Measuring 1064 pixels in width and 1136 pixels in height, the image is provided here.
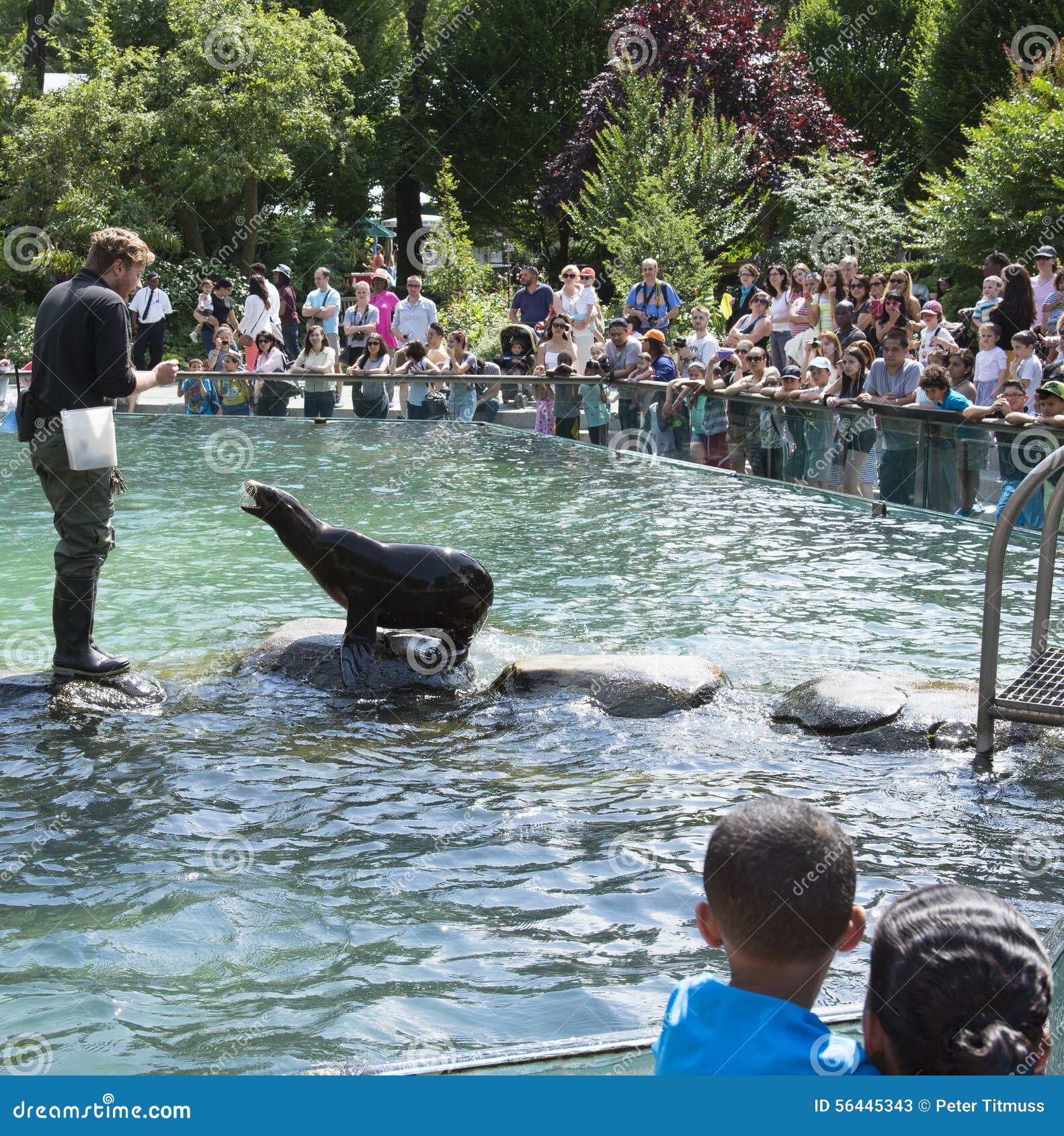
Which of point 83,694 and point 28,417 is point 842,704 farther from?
point 28,417

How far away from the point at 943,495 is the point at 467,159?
110 feet

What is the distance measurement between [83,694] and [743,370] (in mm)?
9312

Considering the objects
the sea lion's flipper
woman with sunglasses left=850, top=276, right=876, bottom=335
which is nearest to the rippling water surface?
the sea lion's flipper

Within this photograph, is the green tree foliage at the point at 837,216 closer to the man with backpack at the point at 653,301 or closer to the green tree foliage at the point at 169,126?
the man with backpack at the point at 653,301

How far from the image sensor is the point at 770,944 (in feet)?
8.24

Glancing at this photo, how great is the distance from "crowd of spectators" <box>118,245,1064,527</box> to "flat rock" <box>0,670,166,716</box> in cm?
257

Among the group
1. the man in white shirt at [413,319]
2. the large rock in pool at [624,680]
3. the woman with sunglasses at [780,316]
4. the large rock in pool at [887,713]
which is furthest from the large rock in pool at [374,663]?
the man in white shirt at [413,319]

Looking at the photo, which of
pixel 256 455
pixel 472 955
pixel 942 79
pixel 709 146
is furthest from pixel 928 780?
pixel 942 79

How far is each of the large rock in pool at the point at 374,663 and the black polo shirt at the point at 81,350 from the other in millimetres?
1735

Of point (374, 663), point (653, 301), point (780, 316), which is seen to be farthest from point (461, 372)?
point (374, 663)

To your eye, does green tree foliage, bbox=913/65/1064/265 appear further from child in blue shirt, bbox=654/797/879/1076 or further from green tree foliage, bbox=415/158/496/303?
child in blue shirt, bbox=654/797/879/1076

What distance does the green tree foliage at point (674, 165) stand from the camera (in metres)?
28.3

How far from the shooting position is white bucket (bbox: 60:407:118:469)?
706 cm

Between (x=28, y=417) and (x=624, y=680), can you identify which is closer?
(x=28, y=417)
